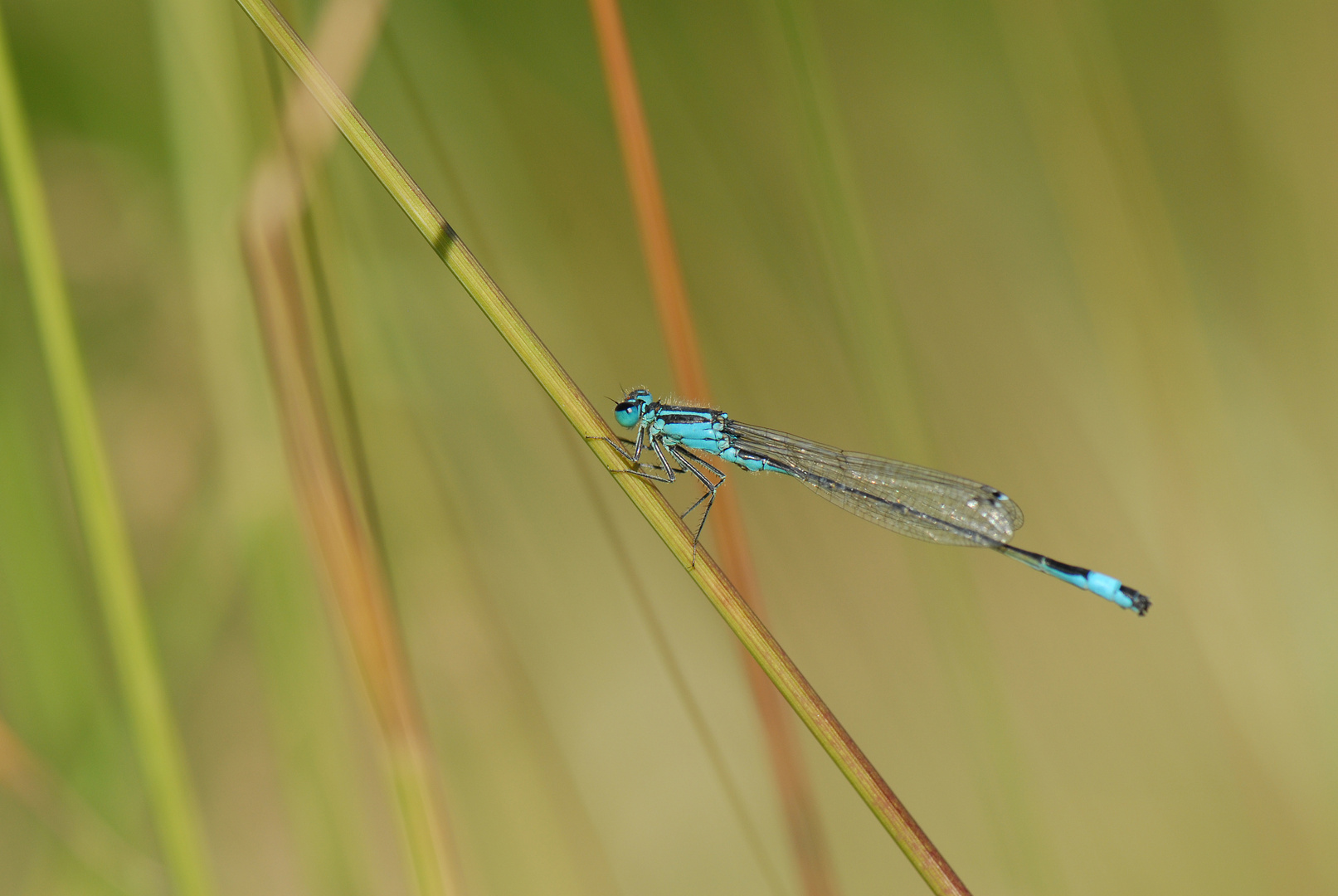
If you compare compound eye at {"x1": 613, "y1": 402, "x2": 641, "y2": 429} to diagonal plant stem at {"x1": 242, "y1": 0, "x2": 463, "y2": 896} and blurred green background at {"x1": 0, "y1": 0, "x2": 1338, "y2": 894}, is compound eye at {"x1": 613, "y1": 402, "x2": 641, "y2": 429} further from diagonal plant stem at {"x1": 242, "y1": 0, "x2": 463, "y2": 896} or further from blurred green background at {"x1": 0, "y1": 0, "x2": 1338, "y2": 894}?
diagonal plant stem at {"x1": 242, "y1": 0, "x2": 463, "y2": 896}

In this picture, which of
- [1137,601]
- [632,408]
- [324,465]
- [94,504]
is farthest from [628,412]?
[1137,601]

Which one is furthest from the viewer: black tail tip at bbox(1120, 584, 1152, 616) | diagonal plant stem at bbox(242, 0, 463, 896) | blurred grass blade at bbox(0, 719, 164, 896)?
black tail tip at bbox(1120, 584, 1152, 616)

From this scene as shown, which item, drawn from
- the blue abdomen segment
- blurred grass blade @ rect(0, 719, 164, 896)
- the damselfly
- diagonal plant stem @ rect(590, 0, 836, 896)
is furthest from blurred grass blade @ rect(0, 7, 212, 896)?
the blue abdomen segment

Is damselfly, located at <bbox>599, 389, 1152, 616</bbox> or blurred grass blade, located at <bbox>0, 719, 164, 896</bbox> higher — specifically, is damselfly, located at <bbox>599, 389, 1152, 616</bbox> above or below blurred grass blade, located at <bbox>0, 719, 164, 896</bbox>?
above

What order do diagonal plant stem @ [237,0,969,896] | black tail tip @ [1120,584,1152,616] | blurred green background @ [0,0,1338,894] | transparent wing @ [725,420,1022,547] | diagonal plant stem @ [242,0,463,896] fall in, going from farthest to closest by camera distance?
transparent wing @ [725,420,1022,547] → black tail tip @ [1120,584,1152,616] → blurred green background @ [0,0,1338,894] → diagonal plant stem @ [242,0,463,896] → diagonal plant stem @ [237,0,969,896]

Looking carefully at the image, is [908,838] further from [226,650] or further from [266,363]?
[226,650]

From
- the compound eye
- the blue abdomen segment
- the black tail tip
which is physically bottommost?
the black tail tip

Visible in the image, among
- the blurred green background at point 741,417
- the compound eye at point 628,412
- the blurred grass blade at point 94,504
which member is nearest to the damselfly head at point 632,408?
the compound eye at point 628,412

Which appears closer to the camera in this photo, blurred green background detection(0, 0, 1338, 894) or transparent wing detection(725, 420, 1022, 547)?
blurred green background detection(0, 0, 1338, 894)
